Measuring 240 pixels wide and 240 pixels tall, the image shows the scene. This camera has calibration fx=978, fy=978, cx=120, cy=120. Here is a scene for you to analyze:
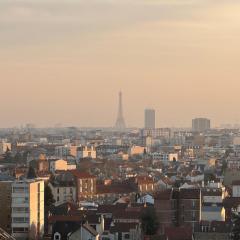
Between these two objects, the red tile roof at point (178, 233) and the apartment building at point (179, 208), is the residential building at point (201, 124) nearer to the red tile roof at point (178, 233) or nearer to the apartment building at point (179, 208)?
the apartment building at point (179, 208)

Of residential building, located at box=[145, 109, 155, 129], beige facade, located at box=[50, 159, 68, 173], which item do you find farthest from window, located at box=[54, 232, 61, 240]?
residential building, located at box=[145, 109, 155, 129]

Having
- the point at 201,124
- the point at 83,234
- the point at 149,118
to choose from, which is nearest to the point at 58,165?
the point at 83,234

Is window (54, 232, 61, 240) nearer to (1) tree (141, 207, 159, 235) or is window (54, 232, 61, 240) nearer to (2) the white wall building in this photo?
(1) tree (141, 207, 159, 235)

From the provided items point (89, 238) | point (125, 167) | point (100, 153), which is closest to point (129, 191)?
point (89, 238)

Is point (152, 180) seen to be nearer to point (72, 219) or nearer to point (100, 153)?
point (72, 219)

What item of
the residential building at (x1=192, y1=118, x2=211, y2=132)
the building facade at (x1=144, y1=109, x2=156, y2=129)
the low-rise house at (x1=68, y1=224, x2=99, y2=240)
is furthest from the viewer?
the building facade at (x1=144, y1=109, x2=156, y2=129)

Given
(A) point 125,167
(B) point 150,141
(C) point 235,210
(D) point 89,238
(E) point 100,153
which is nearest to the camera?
(D) point 89,238

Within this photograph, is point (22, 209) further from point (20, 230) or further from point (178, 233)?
point (178, 233)
